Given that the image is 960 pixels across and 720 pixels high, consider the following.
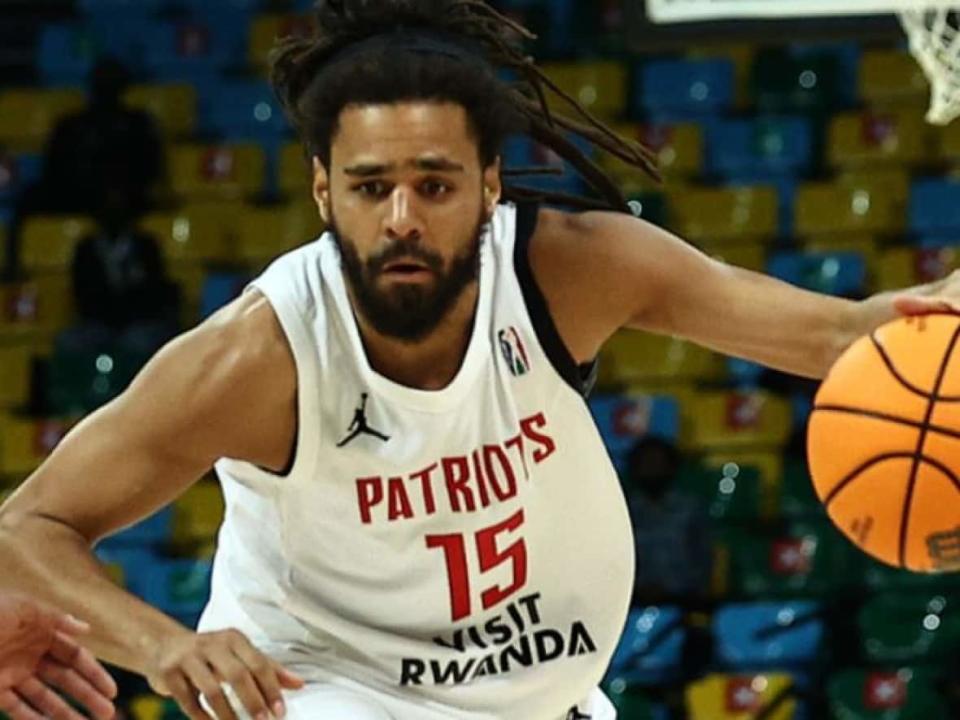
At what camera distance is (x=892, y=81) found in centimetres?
1018

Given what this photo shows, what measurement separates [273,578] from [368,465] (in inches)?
12.0

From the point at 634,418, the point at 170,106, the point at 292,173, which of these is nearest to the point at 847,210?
the point at 634,418

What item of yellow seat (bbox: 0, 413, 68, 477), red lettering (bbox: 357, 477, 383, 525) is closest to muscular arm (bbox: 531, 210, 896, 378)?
red lettering (bbox: 357, 477, 383, 525)

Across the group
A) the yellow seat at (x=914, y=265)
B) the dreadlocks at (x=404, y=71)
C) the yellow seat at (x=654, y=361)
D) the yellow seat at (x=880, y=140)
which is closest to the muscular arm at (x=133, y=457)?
the dreadlocks at (x=404, y=71)

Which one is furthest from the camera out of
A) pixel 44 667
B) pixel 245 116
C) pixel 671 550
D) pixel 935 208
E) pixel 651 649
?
pixel 245 116

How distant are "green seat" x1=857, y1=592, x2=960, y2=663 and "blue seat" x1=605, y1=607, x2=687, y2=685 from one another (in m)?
0.72

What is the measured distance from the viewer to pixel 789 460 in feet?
29.3

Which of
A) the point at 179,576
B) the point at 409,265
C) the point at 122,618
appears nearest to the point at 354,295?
the point at 409,265

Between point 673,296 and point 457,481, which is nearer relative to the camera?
point 457,481

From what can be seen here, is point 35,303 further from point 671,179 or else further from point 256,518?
point 256,518

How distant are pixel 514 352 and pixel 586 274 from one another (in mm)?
202

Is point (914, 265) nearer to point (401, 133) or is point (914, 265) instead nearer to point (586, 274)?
point (586, 274)

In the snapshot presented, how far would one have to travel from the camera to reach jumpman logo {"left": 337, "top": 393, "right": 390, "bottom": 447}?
3791mm

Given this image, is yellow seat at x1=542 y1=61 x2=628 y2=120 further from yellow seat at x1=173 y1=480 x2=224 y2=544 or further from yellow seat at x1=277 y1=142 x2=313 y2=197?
yellow seat at x1=173 y1=480 x2=224 y2=544
